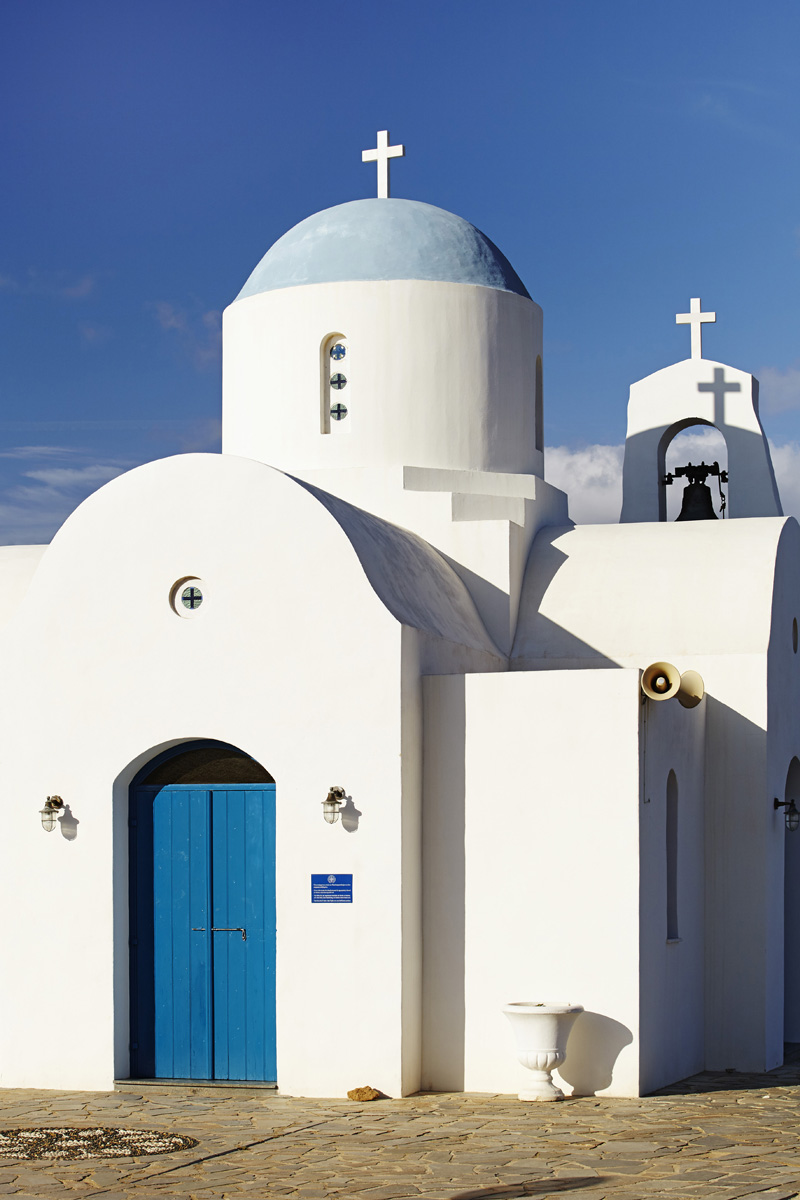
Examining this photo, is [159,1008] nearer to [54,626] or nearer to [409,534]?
[54,626]

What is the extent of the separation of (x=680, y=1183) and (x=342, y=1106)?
3465 mm

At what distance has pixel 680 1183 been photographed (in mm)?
9477

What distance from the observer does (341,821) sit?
12766 mm

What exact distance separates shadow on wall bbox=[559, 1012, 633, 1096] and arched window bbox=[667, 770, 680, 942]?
4.80ft

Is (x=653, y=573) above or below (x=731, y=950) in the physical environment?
above

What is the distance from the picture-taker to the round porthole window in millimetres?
13453

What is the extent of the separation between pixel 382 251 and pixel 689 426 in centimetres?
474

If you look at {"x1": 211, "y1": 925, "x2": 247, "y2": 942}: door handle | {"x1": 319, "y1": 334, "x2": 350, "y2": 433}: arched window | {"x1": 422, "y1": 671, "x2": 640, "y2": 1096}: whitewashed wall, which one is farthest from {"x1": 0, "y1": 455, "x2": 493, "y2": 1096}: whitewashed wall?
{"x1": 319, "y1": 334, "x2": 350, "y2": 433}: arched window

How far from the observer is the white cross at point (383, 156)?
18.1m

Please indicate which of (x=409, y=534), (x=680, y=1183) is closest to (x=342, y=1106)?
(x=680, y=1183)

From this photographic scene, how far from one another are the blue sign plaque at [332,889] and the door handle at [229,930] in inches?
33.6

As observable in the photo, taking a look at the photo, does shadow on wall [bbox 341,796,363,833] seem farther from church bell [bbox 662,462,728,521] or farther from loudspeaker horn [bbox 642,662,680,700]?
church bell [bbox 662,462,728,521]

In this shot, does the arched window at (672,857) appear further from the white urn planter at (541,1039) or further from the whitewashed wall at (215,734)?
the whitewashed wall at (215,734)

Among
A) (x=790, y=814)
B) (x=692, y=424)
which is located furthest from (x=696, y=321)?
(x=790, y=814)
